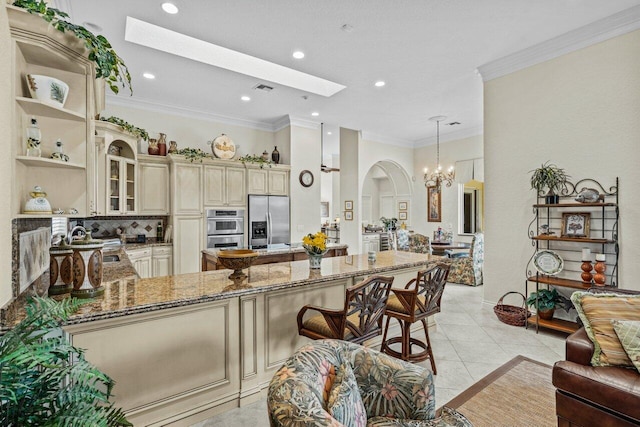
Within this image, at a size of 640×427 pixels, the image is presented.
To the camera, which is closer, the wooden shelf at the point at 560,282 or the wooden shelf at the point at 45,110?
the wooden shelf at the point at 45,110

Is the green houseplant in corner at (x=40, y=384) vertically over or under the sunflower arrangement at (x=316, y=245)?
under

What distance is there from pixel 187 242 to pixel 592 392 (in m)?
5.09

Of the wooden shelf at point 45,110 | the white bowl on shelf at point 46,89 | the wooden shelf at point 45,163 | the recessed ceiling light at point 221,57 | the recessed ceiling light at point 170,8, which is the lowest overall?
the wooden shelf at point 45,163

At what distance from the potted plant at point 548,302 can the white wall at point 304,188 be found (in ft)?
13.1

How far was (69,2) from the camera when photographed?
2.82 meters

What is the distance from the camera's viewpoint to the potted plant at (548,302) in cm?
350

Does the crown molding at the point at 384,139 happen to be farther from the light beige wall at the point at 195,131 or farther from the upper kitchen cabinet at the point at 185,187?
the upper kitchen cabinet at the point at 185,187

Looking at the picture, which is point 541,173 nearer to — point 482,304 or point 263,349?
point 482,304

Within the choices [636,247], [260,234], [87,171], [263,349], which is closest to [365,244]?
[260,234]

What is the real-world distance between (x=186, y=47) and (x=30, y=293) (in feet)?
10.3

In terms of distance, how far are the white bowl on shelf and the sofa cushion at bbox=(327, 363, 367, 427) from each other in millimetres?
2079

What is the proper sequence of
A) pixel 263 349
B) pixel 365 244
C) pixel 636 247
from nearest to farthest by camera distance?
pixel 263 349, pixel 636 247, pixel 365 244

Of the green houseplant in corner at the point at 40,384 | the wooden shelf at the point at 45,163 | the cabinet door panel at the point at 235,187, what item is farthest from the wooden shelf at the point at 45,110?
the cabinet door panel at the point at 235,187

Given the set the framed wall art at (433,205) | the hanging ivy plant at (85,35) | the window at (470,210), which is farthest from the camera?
the framed wall art at (433,205)
